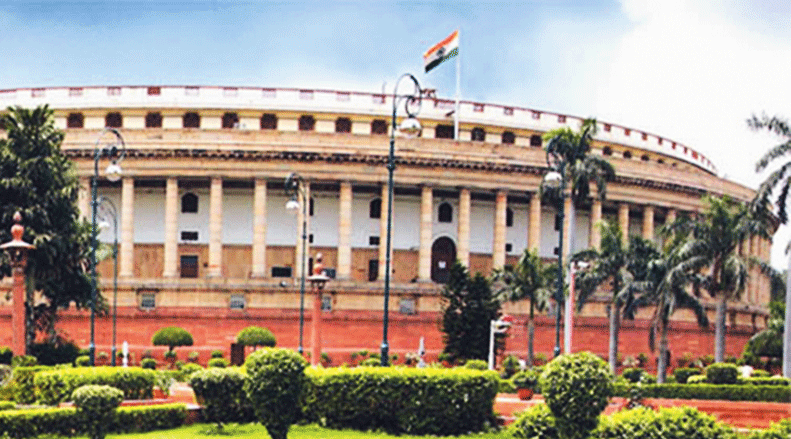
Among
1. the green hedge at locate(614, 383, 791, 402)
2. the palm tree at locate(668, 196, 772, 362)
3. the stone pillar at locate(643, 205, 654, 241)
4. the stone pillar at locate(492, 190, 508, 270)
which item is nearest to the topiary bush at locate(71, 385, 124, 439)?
the green hedge at locate(614, 383, 791, 402)

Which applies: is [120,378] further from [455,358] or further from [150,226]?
[150,226]

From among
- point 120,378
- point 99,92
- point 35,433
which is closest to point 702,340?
point 99,92

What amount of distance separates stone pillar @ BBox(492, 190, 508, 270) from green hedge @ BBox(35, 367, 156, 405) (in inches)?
A: 1343

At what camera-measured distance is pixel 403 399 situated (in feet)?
81.9

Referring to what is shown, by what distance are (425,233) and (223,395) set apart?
3365 cm

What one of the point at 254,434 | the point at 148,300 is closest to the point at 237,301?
the point at 148,300

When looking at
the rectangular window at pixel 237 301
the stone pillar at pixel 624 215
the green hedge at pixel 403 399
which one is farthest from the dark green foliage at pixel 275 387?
the stone pillar at pixel 624 215

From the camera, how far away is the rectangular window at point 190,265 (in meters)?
59.8

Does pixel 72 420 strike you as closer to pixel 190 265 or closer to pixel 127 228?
pixel 127 228

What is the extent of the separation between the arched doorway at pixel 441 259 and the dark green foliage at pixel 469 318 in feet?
47.7

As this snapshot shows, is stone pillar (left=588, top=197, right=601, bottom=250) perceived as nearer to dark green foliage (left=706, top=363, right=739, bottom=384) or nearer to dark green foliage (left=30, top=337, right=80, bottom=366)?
dark green foliage (left=706, top=363, right=739, bottom=384)

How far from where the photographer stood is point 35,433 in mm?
23094

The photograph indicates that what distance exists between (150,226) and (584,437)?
45426mm

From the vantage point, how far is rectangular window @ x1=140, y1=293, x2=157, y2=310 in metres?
56.0
